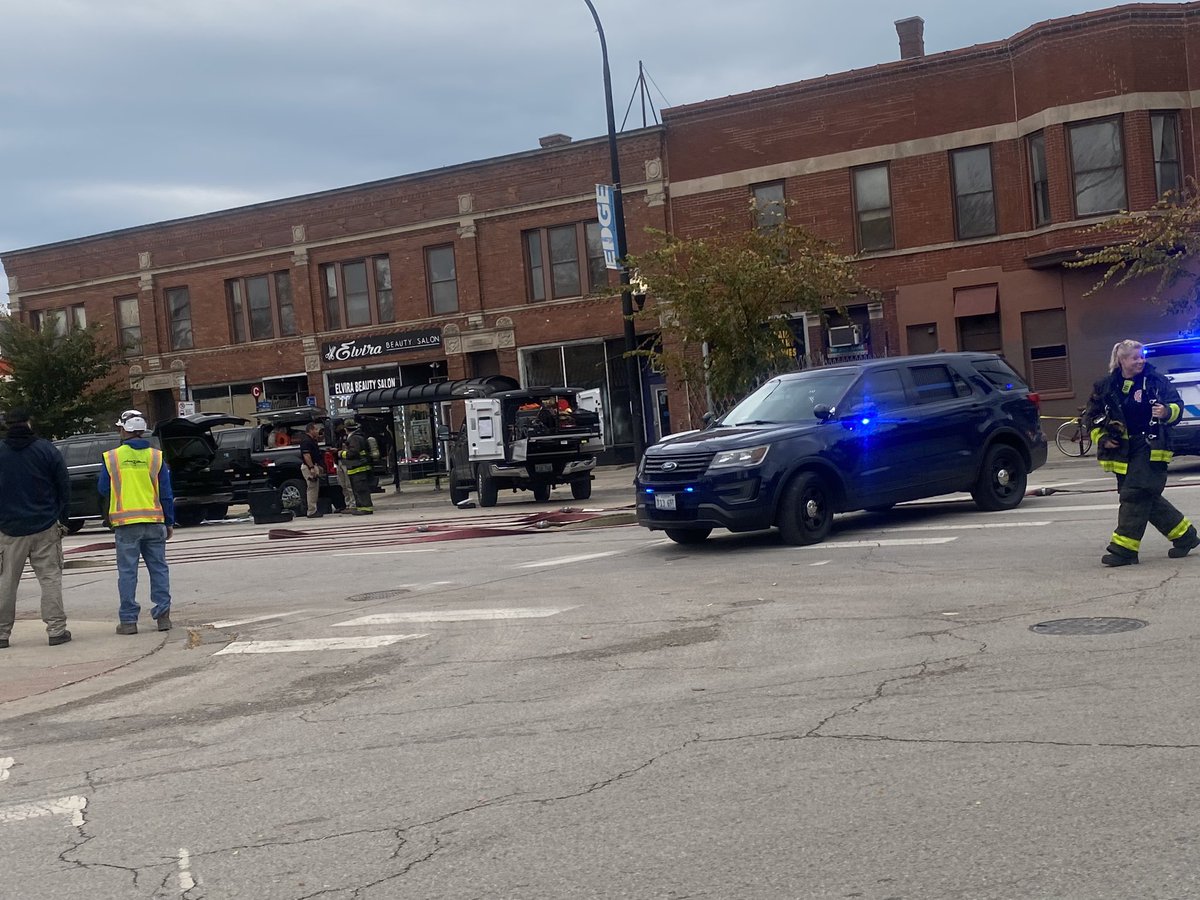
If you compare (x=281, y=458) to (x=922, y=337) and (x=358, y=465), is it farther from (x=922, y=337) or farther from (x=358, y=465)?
(x=922, y=337)

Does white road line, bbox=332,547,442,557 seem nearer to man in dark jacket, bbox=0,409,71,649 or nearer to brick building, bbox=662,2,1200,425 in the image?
man in dark jacket, bbox=0,409,71,649

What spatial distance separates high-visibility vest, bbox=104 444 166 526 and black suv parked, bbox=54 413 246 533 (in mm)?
15494

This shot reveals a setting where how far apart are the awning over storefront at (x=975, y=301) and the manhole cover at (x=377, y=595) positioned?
71.5 feet

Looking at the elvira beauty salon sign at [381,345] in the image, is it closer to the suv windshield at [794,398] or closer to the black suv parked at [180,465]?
the black suv parked at [180,465]

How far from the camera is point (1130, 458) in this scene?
10.4 m

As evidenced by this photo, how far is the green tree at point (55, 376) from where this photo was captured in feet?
130

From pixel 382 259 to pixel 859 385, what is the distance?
27679mm

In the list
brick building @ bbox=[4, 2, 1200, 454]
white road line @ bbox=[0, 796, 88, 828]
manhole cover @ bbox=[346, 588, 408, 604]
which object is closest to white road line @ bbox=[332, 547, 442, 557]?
manhole cover @ bbox=[346, 588, 408, 604]

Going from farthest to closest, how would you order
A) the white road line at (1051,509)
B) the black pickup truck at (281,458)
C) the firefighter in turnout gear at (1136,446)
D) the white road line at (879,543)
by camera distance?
the black pickup truck at (281,458) → the white road line at (1051,509) → the white road line at (879,543) → the firefighter in turnout gear at (1136,446)

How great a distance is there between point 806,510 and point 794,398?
148 cm

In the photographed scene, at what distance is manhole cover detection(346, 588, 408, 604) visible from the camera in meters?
12.6

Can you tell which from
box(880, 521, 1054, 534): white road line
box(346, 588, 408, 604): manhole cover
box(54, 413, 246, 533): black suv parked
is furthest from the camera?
box(54, 413, 246, 533): black suv parked

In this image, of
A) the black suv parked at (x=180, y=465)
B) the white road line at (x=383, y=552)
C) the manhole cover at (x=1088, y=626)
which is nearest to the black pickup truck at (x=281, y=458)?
the black suv parked at (x=180, y=465)

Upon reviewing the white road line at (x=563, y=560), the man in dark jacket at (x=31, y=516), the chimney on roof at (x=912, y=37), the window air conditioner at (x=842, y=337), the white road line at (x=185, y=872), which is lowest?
the white road line at (x=563, y=560)
